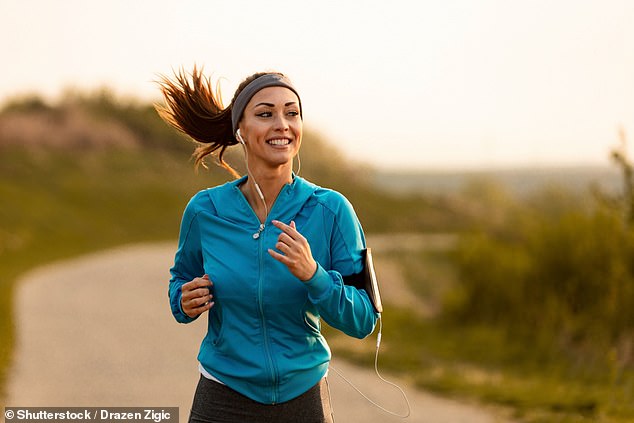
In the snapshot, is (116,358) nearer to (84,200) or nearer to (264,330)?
(264,330)

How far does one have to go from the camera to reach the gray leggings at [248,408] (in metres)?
3.17

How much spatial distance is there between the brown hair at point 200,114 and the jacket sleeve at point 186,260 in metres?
0.40

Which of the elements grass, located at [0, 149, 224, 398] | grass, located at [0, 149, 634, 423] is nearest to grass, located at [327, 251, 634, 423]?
grass, located at [0, 149, 634, 423]

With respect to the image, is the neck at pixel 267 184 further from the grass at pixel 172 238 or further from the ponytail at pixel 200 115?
the grass at pixel 172 238

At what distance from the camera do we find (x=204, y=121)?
3.71m

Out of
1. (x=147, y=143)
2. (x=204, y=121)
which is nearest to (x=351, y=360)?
(x=204, y=121)

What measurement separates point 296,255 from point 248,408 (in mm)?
612

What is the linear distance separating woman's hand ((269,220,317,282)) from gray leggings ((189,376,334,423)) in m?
0.51

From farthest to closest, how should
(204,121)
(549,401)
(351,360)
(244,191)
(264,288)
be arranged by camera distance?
(351,360), (549,401), (204,121), (244,191), (264,288)

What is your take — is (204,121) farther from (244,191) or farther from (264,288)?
(264,288)

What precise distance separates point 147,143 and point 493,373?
3821 cm

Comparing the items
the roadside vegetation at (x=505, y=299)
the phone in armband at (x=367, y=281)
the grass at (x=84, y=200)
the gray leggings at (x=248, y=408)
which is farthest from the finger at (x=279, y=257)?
the grass at (x=84, y=200)

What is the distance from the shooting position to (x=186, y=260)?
135 inches

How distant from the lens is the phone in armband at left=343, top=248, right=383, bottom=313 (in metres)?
3.10
